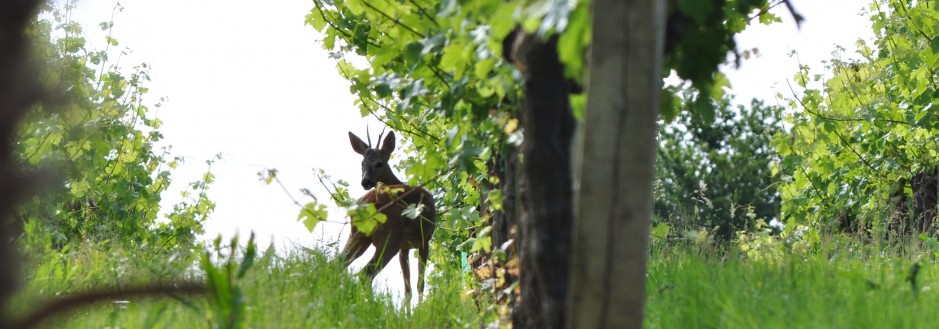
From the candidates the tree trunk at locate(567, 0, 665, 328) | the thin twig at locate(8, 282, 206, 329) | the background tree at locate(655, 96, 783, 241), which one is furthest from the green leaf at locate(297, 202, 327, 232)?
the background tree at locate(655, 96, 783, 241)

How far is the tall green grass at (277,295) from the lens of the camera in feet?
17.9

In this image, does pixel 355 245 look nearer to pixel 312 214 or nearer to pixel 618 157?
pixel 312 214

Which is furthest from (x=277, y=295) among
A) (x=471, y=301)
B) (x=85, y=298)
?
(x=85, y=298)

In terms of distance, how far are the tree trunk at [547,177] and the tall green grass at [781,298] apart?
0.91 metres

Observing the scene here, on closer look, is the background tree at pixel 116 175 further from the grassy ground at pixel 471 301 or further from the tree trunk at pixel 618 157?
the tree trunk at pixel 618 157

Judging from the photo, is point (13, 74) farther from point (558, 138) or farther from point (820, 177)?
point (820, 177)

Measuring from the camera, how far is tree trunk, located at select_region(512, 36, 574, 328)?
4.63 metres

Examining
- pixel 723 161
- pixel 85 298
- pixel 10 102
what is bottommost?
pixel 85 298

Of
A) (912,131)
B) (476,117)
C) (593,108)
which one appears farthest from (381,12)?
(912,131)

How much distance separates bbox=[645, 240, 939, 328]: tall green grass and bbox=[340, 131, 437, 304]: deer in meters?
3.57

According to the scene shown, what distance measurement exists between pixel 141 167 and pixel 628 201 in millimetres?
13975

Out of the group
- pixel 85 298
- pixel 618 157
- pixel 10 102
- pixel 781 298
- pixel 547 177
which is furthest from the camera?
pixel 781 298

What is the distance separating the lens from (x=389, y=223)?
10.6 metres

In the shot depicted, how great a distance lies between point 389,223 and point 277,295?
4442mm
